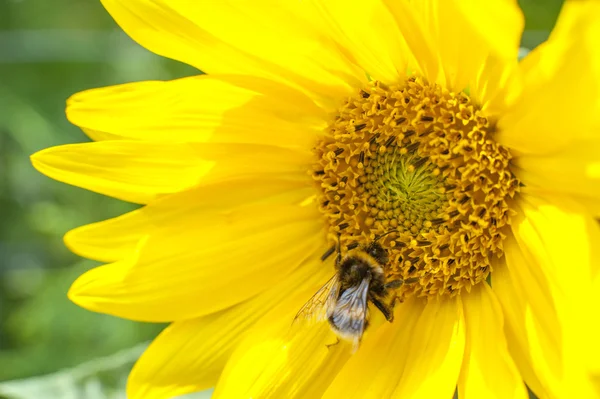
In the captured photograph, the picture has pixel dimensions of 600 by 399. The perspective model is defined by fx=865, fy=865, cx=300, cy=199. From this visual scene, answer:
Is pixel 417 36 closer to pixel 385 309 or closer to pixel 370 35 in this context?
pixel 370 35

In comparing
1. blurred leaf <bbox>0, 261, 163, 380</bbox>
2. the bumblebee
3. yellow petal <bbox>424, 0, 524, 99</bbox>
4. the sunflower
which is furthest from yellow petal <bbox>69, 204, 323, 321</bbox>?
blurred leaf <bbox>0, 261, 163, 380</bbox>

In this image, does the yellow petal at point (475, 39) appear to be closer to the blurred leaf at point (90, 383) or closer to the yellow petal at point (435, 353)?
the yellow petal at point (435, 353)

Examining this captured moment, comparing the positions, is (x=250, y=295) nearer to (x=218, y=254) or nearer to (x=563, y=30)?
(x=218, y=254)

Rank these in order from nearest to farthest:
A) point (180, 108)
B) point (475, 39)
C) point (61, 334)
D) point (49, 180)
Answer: point (475, 39), point (180, 108), point (61, 334), point (49, 180)

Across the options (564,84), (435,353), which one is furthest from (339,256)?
(564,84)

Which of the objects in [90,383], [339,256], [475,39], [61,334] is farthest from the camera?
[61,334]
